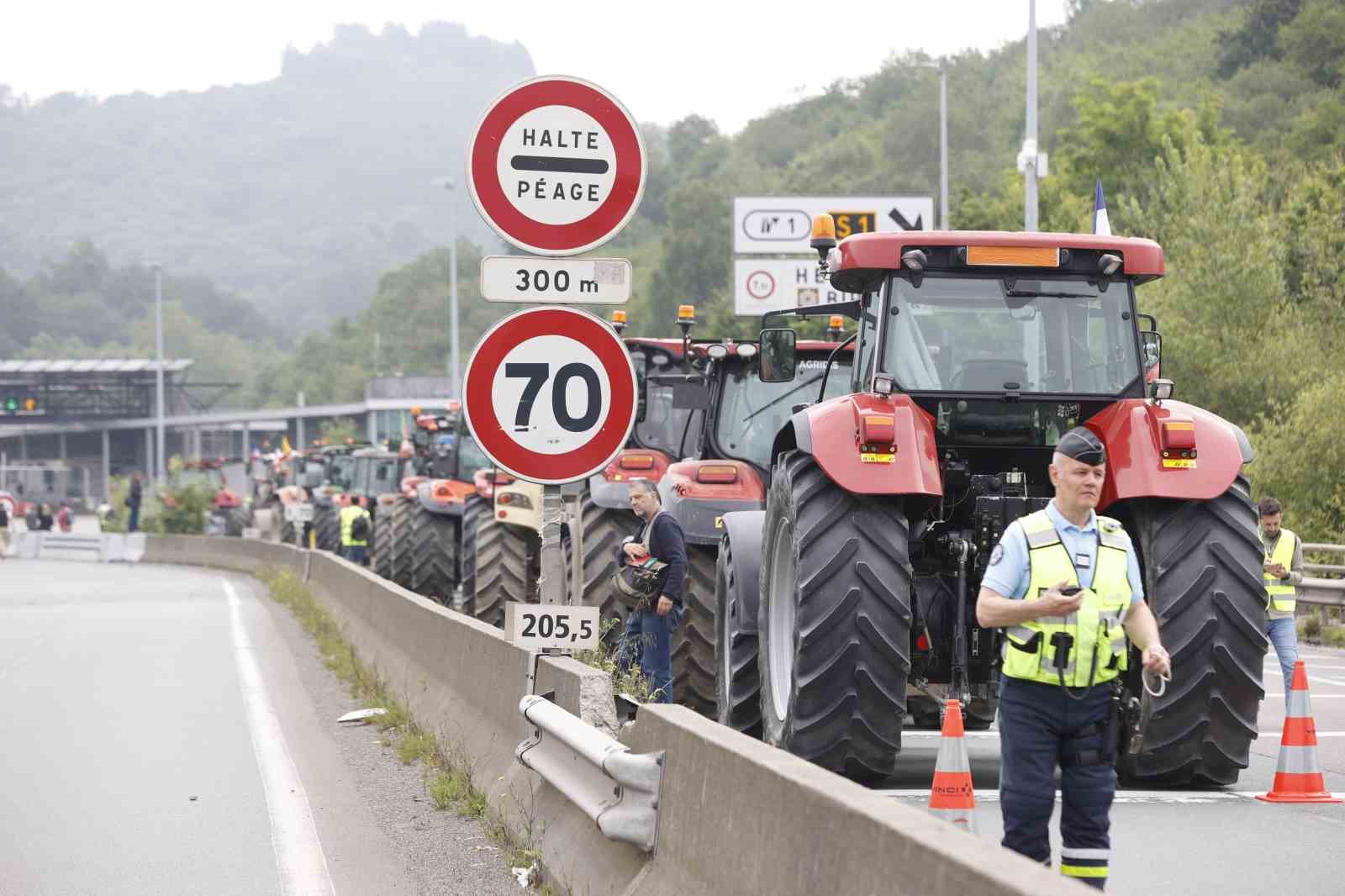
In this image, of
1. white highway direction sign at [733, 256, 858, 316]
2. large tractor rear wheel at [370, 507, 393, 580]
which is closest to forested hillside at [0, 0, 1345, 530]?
white highway direction sign at [733, 256, 858, 316]

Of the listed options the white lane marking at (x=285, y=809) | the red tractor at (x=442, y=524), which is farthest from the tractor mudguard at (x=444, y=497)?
the white lane marking at (x=285, y=809)

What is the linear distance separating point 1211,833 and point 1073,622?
10.7ft

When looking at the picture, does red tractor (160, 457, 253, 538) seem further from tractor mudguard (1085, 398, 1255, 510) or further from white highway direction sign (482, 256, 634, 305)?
white highway direction sign (482, 256, 634, 305)

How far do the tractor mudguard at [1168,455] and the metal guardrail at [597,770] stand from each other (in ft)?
9.99

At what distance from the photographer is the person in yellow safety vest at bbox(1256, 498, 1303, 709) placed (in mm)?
13806

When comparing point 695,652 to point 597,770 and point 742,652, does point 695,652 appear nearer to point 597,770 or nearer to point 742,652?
point 742,652

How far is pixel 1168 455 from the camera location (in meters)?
9.51

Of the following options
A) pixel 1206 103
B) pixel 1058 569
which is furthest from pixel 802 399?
pixel 1206 103

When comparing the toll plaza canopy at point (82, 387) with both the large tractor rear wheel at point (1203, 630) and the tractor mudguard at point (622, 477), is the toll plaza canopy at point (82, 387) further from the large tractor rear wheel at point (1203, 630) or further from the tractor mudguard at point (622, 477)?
the large tractor rear wheel at point (1203, 630)

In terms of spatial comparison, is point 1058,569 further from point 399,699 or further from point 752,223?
point 752,223

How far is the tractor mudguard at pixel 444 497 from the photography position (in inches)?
998

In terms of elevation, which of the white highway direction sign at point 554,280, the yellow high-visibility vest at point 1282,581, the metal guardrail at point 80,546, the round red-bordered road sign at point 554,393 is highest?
the white highway direction sign at point 554,280

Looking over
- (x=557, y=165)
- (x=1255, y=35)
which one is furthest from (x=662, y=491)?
(x=1255, y=35)

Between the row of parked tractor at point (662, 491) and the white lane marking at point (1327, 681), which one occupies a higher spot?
the row of parked tractor at point (662, 491)
